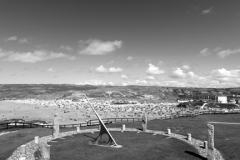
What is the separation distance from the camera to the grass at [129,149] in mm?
17938

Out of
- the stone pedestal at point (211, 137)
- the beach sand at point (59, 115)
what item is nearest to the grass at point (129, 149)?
the stone pedestal at point (211, 137)

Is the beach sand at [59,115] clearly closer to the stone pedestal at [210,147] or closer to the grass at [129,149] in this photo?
the grass at [129,149]

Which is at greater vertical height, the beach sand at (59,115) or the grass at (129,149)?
the grass at (129,149)

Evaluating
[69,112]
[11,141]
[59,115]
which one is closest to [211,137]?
[11,141]

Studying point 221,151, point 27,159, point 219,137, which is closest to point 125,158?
point 27,159

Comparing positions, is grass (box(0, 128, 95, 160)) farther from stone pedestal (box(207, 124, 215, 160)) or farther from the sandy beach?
the sandy beach

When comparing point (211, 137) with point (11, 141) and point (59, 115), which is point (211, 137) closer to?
point (11, 141)

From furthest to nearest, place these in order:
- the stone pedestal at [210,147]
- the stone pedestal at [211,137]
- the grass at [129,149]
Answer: the grass at [129,149], the stone pedestal at [211,137], the stone pedestal at [210,147]

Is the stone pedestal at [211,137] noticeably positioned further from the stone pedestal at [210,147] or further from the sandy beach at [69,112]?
the sandy beach at [69,112]

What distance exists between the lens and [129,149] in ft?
66.6

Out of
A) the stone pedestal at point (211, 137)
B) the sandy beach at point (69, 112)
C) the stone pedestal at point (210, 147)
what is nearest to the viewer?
the stone pedestal at point (210, 147)

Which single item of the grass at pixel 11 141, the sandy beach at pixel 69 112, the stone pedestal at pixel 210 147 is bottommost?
the sandy beach at pixel 69 112

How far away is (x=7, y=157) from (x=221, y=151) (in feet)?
68.4

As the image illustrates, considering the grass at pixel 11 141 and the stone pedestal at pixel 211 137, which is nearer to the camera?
the stone pedestal at pixel 211 137
